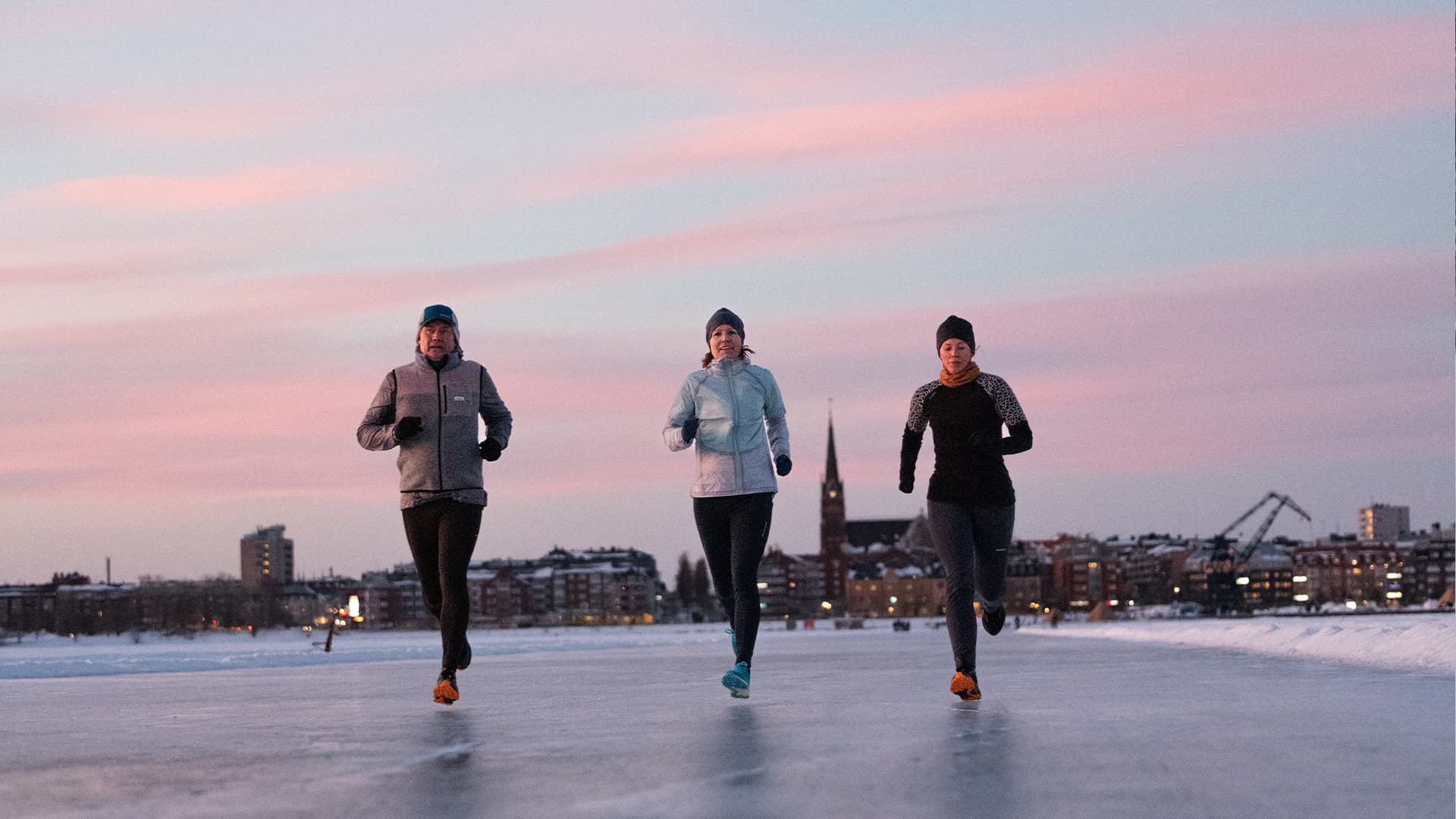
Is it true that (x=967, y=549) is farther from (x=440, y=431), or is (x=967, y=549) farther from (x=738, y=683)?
(x=440, y=431)

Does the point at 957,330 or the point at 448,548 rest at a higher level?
the point at 957,330

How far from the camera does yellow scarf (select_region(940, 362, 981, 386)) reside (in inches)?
372

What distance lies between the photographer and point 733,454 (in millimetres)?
9703

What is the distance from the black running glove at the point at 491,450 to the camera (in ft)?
30.2

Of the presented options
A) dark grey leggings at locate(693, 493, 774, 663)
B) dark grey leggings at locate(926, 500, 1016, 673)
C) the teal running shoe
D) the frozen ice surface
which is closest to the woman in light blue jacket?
dark grey leggings at locate(693, 493, 774, 663)

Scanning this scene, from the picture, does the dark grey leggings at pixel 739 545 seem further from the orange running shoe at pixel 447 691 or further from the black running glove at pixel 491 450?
the orange running shoe at pixel 447 691

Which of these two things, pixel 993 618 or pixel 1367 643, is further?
pixel 1367 643

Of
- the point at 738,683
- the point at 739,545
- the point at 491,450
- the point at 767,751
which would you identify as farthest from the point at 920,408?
the point at 767,751

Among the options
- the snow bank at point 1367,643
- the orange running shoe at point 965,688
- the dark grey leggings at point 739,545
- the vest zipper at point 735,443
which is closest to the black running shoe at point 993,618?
the orange running shoe at point 965,688

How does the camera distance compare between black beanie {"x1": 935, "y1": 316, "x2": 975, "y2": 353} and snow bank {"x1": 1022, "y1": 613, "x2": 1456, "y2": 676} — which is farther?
snow bank {"x1": 1022, "y1": 613, "x2": 1456, "y2": 676}

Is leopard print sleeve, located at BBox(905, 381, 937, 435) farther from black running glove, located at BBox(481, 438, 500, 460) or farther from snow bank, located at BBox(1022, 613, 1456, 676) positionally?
snow bank, located at BBox(1022, 613, 1456, 676)

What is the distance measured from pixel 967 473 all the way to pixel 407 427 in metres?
3.20

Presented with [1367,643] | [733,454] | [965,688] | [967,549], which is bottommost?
[1367,643]

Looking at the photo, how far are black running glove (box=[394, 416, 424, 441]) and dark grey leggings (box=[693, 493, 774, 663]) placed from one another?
173cm
